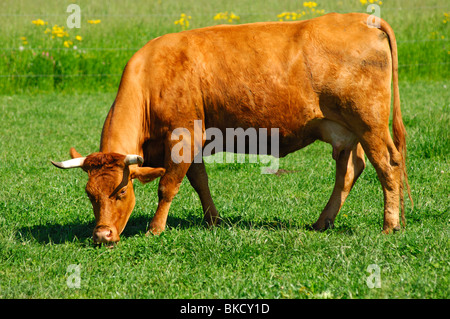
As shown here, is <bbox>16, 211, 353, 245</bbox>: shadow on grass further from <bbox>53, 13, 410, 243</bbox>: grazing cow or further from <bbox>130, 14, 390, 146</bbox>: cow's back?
<bbox>130, 14, 390, 146</bbox>: cow's back

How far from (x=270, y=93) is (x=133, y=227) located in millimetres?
1973

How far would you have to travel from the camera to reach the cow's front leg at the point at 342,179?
20.3 ft

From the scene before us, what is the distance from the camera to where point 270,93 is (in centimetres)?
581

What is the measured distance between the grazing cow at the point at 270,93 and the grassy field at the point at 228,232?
0.58 m

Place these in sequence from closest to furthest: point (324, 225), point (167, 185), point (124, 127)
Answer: point (124, 127), point (167, 185), point (324, 225)

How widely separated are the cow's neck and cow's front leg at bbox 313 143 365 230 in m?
1.99

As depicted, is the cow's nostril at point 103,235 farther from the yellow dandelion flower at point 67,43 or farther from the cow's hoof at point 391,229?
the yellow dandelion flower at point 67,43

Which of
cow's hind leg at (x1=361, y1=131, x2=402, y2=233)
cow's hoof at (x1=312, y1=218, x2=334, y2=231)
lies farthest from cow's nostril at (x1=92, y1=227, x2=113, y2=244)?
cow's hind leg at (x1=361, y1=131, x2=402, y2=233)

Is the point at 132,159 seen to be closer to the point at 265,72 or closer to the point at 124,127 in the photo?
the point at 124,127

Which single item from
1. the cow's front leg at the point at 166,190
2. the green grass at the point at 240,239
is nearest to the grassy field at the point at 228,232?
the green grass at the point at 240,239

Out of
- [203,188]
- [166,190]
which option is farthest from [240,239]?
[203,188]
